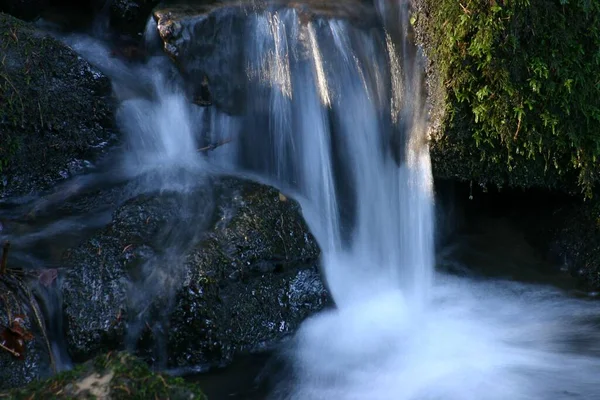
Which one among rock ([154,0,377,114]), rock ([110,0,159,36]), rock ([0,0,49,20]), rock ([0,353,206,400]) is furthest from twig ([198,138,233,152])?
rock ([0,353,206,400])

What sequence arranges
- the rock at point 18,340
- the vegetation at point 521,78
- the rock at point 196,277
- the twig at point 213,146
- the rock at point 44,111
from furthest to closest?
the twig at point 213,146 → the rock at point 44,111 → the vegetation at point 521,78 → the rock at point 196,277 → the rock at point 18,340

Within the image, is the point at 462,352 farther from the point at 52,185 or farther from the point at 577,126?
the point at 52,185

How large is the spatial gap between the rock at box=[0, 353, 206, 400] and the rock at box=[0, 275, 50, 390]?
93 centimetres

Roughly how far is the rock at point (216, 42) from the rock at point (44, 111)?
1.78ft

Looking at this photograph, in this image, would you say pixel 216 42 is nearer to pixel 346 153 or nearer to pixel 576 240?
pixel 346 153

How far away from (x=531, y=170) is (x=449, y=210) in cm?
74

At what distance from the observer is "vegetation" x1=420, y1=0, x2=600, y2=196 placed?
4.10m

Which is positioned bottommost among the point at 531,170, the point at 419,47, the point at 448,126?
the point at 531,170

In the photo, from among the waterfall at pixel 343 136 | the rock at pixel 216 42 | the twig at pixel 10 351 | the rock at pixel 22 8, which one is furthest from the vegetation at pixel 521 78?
the rock at pixel 22 8

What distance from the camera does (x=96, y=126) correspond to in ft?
15.2

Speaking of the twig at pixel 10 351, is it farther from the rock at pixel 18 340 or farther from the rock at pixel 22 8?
the rock at pixel 22 8

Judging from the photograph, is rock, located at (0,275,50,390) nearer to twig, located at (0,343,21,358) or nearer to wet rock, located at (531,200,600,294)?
twig, located at (0,343,21,358)

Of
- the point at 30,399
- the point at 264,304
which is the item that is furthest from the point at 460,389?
the point at 30,399

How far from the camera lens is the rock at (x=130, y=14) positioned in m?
5.25
